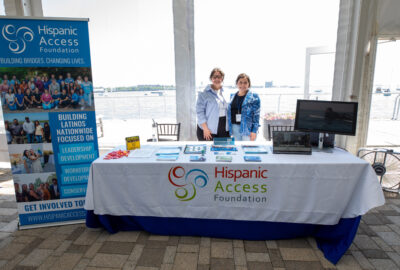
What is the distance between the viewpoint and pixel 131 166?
1.84 meters

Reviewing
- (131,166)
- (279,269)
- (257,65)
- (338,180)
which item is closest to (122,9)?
(257,65)

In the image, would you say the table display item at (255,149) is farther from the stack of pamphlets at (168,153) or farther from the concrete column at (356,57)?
the concrete column at (356,57)

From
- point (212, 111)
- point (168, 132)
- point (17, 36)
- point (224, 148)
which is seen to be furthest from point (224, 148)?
point (17, 36)

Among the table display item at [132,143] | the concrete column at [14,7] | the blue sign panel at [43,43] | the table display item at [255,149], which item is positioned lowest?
the table display item at [255,149]

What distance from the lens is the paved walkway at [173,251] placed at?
1720 millimetres

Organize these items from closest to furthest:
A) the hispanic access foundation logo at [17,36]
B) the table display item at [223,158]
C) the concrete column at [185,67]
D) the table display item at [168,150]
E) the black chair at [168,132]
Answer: the table display item at [223,158], the hispanic access foundation logo at [17,36], the table display item at [168,150], the concrete column at [185,67], the black chair at [168,132]

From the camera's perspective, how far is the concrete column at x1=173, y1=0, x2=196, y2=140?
3.25 meters

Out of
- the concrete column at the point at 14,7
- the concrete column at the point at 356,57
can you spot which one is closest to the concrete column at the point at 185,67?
the concrete column at the point at 356,57

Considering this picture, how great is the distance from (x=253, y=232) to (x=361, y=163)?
96 cm

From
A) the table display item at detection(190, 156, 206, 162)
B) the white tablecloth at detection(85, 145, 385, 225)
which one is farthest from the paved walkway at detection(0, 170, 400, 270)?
the table display item at detection(190, 156, 206, 162)

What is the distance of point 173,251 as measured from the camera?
1854mm

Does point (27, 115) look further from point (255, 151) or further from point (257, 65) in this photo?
point (257, 65)

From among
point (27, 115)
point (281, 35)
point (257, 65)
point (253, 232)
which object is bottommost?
point (253, 232)

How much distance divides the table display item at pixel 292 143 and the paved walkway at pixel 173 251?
2.42 ft
